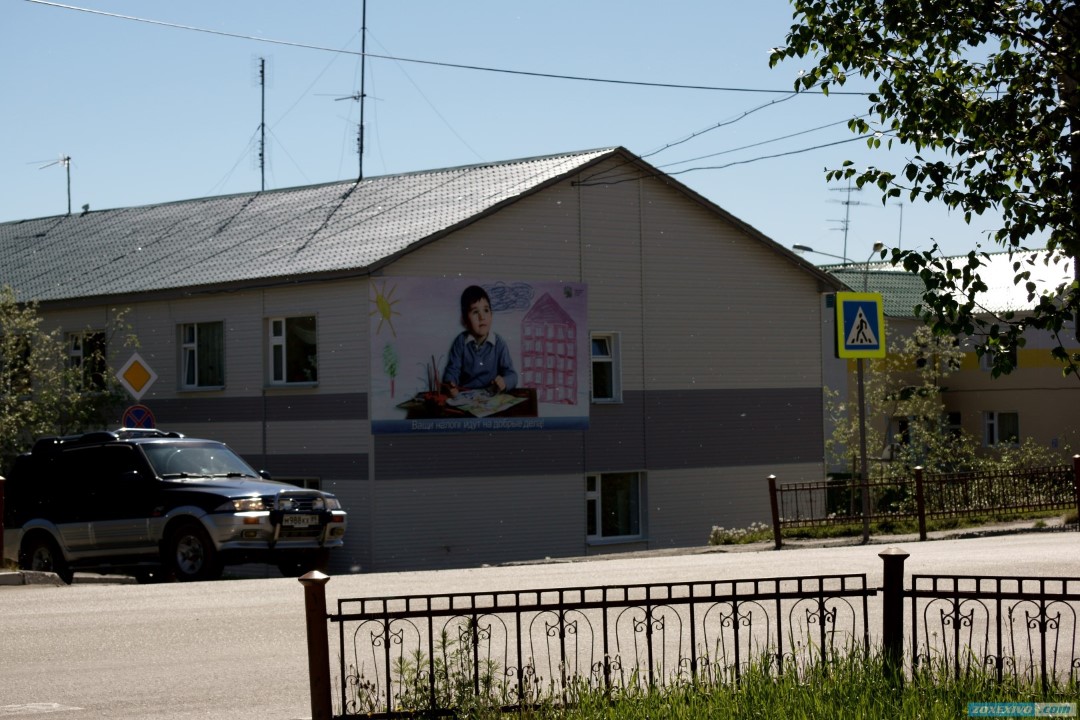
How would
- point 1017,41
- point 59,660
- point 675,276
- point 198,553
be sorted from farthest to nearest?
point 675,276 → point 198,553 → point 59,660 → point 1017,41

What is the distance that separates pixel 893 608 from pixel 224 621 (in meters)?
7.19

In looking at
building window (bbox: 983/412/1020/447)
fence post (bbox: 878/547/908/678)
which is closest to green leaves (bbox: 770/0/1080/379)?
fence post (bbox: 878/547/908/678)

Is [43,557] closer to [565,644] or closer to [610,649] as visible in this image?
[565,644]

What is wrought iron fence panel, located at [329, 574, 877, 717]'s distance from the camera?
27.6 ft

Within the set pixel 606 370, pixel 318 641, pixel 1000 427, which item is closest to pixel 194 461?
pixel 606 370

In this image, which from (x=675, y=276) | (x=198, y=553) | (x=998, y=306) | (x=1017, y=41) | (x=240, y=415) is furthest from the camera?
(x=998, y=306)

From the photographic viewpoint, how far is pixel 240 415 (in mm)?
30094

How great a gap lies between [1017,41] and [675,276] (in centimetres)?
2309

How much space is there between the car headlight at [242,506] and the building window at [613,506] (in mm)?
11983

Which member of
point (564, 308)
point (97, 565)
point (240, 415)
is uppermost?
point (564, 308)

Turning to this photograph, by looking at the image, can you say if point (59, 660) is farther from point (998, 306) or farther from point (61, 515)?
point (998, 306)

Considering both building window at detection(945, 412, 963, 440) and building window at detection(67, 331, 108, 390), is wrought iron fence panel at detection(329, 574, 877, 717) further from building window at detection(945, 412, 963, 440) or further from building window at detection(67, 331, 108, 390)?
building window at detection(945, 412, 963, 440)

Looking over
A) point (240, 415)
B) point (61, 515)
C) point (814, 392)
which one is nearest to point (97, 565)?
point (61, 515)

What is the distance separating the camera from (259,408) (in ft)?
97.6
